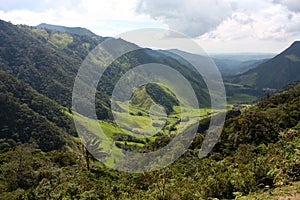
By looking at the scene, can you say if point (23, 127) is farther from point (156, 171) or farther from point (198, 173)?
point (198, 173)

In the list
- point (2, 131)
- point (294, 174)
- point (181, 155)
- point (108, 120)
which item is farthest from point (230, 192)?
point (108, 120)

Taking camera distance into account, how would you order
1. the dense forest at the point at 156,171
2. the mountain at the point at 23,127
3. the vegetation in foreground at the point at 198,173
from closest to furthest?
the vegetation in foreground at the point at 198,173 < the dense forest at the point at 156,171 < the mountain at the point at 23,127

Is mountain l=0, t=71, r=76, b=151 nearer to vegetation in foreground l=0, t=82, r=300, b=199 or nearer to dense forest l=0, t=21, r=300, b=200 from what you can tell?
dense forest l=0, t=21, r=300, b=200

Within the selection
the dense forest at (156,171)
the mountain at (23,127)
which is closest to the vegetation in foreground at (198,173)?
the dense forest at (156,171)

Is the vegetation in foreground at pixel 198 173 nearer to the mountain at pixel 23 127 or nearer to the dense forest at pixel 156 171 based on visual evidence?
the dense forest at pixel 156 171

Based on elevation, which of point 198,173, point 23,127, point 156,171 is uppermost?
point 198,173

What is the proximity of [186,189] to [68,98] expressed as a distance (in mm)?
172910

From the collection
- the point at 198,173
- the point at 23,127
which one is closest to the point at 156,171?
the point at 198,173

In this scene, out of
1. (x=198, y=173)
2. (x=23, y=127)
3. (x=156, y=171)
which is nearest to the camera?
(x=198, y=173)

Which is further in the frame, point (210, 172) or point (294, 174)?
point (210, 172)

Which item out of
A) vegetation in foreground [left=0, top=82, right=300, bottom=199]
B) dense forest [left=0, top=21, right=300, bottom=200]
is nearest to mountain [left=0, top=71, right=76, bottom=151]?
dense forest [left=0, top=21, right=300, bottom=200]

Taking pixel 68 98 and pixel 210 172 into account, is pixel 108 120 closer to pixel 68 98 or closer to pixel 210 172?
pixel 68 98

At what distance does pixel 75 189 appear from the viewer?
1222 inches

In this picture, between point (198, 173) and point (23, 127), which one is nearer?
point (198, 173)
